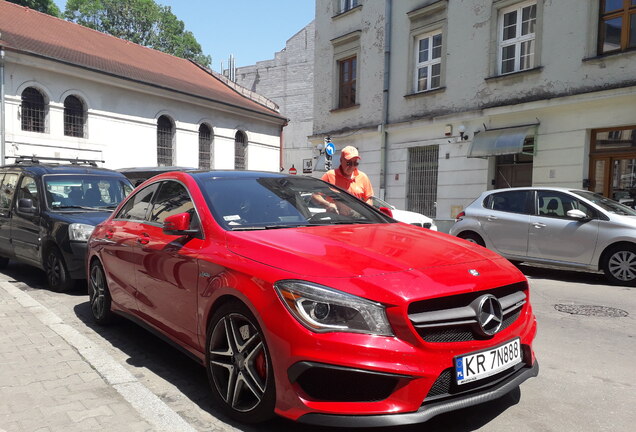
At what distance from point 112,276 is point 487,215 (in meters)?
6.73

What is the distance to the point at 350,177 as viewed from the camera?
6.57 metres

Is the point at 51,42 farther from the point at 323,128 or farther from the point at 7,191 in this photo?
the point at 7,191

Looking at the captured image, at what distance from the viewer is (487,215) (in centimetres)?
909

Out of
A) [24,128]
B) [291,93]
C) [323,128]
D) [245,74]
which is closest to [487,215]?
A: [323,128]

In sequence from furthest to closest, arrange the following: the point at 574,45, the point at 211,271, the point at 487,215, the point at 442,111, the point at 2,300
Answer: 1. the point at 442,111
2. the point at 574,45
3. the point at 487,215
4. the point at 2,300
5. the point at 211,271

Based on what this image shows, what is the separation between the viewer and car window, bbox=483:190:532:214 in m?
8.67


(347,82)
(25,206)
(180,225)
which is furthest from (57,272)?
(347,82)

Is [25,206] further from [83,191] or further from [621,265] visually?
[621,265]

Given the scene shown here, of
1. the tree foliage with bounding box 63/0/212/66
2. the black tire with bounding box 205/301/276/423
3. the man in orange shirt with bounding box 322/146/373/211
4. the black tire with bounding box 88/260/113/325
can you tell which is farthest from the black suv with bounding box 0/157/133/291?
the tree foliage with bounding box 63/0/212/66

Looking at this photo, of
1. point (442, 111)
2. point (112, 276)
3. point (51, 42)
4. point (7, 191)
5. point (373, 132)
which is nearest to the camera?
point (112, 276)

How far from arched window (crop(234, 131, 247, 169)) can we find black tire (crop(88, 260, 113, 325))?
24.6 m

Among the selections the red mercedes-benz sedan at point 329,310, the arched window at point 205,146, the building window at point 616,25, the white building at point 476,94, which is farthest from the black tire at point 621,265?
the arched window at point 205,146

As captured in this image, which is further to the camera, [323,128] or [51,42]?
[51,42]

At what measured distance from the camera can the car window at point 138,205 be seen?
4371 millimetres
